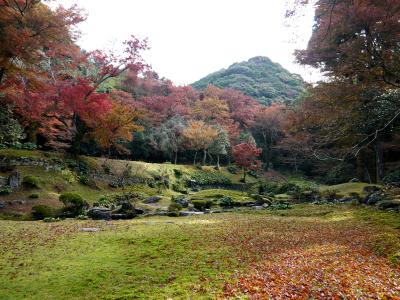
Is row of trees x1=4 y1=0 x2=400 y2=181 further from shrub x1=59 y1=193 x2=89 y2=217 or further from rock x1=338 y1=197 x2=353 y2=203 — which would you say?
shrub x1=59 y1=193 x2=89 y2=217

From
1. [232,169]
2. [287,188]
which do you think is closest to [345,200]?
[287,188]

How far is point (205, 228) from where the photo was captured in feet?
36.0

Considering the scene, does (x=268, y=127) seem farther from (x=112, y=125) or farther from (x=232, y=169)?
(x=112, y=125)

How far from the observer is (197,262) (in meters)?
6.67

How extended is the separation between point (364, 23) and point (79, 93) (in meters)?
17.3

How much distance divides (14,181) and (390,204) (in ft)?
61.0

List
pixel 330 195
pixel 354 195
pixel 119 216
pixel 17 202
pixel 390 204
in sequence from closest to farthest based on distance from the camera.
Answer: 1. pixel 390 204
2. pixel 119 216
3. pixel 17 202
4. pixel 354 195
5. pixel 330 195

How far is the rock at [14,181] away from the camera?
54.8 feet

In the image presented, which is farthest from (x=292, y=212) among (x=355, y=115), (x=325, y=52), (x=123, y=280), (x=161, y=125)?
(x=161, y=125)

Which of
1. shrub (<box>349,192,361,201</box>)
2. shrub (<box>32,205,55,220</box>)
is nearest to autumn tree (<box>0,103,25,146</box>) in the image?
shrub (<box>32,205,55,220</box>)

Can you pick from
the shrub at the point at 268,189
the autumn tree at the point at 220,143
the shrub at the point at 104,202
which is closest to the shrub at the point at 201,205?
the shrub at the point at 104,202

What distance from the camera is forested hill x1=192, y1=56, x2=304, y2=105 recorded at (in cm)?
6525

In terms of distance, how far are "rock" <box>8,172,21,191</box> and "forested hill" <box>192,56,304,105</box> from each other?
51.1 m

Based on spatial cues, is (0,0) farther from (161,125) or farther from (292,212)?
(161,125)
